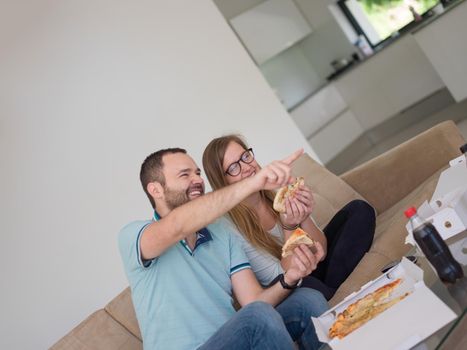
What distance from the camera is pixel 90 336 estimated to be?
6.93 feet

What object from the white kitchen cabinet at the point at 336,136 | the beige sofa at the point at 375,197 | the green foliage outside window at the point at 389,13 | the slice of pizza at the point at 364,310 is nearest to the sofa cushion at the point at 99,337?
the beige sofa at the point at 375,197

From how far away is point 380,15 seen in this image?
6.47 metres

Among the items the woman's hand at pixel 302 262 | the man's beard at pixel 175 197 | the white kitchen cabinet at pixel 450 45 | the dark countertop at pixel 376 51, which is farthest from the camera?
the dark countertop at pixel 376 51

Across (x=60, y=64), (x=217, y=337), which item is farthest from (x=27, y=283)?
(x=217, y=337)

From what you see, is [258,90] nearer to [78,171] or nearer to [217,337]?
[78,171]

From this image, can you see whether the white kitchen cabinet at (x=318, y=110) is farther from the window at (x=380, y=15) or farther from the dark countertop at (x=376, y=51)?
the window at (x=380, y=15)

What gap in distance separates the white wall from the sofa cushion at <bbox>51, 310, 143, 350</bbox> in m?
0.51

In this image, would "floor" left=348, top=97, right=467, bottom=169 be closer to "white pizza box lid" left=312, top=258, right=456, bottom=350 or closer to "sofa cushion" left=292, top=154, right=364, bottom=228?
"sofa cushion" left=292, top=154, right=364, bottom=228

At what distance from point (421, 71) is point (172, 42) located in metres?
3.09

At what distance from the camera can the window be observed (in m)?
6.23

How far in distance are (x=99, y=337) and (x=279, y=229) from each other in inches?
31.5

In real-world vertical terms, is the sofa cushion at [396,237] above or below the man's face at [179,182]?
below

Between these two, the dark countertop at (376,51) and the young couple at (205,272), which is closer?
the young couple at (205,272)

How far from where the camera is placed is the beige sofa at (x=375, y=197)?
2.02m
